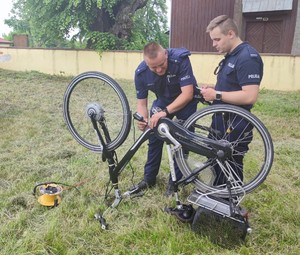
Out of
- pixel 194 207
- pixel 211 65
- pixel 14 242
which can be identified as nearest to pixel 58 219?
pixel 14 242

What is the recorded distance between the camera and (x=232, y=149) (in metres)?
2.17

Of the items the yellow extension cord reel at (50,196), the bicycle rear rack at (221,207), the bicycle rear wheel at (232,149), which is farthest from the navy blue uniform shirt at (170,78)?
the yellow extension cord reel at (50,196)

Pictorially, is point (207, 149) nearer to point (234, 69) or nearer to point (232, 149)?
point (232, 149)

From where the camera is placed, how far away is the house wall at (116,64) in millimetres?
9227

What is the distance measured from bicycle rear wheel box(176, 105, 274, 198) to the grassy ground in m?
0.34

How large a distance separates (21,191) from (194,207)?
1.55 m

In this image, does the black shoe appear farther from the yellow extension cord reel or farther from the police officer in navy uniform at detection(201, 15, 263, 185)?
the yellow extension cord reel

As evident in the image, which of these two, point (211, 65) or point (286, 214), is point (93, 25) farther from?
point (286, 214)

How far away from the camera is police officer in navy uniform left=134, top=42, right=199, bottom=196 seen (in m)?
2.37

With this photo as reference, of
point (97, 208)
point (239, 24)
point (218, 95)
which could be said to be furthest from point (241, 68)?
point (239, 24)

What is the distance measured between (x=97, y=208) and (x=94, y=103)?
0.85 metres

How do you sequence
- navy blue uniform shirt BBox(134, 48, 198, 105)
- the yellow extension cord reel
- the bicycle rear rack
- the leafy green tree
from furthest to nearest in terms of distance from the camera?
the leafy green tree, the yellow extension cord reel, navy blue uniform shirt BBox(134, 48, 198, 105), the bicycle rear rack

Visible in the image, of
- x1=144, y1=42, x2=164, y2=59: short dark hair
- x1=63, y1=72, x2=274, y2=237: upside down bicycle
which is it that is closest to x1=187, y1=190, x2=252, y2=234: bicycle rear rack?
x1=63, y1=72, x2=274, y2=237: upside down bicycle

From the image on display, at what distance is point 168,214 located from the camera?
2.51 m
